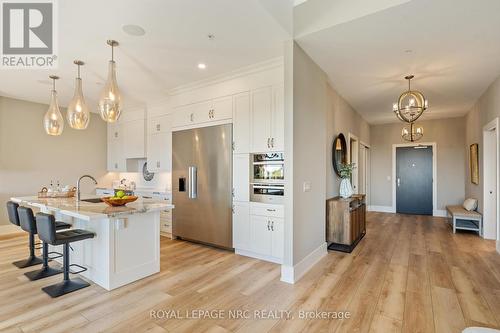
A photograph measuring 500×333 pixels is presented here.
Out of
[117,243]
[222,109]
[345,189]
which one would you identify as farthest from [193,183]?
[345,189]

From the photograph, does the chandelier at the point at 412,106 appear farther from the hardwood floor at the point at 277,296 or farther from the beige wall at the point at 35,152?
the beige wall at the point at 35,152

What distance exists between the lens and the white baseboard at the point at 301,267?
301 centimetres

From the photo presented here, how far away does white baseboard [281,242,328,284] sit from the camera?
118 inches

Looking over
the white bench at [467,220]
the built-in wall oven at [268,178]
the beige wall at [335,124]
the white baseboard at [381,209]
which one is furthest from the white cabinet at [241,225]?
the white baseboard at [381,209]

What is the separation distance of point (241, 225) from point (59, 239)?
2.24 metres

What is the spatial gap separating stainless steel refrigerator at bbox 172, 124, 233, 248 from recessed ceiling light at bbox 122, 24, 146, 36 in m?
1.73

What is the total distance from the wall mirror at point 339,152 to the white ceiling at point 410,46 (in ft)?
3.07

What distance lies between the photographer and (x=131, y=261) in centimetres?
301

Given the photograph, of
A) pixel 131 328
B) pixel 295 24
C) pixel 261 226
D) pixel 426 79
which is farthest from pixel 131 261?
pixel 426 79

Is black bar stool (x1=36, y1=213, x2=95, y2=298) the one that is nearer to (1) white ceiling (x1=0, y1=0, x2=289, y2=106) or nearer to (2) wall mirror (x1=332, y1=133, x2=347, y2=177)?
(1) white ceiling (x1=0, y1=0, x2=289, y2=106)

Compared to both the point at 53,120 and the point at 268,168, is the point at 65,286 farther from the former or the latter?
the point at 268,168

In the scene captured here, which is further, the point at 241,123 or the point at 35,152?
the point at 35,152

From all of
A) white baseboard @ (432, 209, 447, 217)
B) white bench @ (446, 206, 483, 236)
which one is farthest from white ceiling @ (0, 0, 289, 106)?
white baseboard @ (432, 209, 447, 217)

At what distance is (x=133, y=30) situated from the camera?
283cm
